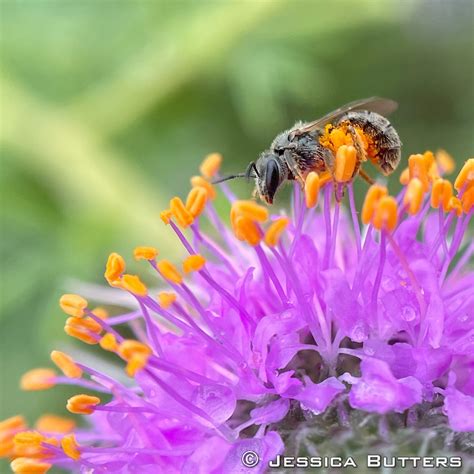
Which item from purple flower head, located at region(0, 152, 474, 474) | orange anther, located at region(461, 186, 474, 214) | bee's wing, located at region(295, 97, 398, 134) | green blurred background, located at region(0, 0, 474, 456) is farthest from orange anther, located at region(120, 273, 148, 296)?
green blurred background, located at region(0, 0, 474, 456)

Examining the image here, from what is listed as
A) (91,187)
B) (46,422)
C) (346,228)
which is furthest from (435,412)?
(91,187)

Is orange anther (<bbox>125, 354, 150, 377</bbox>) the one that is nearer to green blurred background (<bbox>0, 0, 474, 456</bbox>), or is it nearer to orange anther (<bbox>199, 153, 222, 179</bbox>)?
orange anther (<bbox>199, 153, 222, 179</bbox>)

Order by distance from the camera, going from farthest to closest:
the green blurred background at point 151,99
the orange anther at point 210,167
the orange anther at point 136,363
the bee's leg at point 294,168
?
1. the green blurred background at point 151,99
2. the orange anther at point 210,167
3. the bee's leg at point 294,168
4. the orange anther at point 136,363

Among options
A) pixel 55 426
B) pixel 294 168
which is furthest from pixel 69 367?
pixel 294 168

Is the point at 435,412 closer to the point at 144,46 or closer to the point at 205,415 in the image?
the point at 205,415

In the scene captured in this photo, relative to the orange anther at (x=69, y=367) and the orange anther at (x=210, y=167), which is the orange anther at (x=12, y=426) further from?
the orange anther at (x=210, y=167)

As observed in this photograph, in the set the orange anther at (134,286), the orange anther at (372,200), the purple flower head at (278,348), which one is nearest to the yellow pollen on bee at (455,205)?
the purple flower head at (278,348)

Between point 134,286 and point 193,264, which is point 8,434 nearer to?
point 134,286
